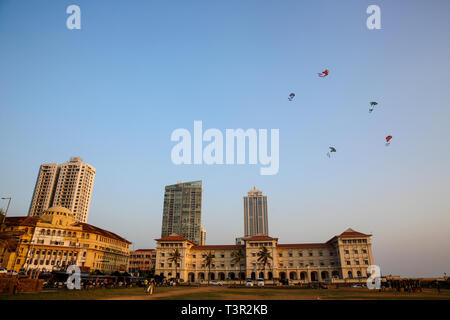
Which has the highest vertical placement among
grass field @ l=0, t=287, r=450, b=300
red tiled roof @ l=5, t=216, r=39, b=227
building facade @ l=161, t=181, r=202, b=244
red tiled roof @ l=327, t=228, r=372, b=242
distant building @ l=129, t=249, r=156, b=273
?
building facade @ l=161, t=181, r=202, b=244

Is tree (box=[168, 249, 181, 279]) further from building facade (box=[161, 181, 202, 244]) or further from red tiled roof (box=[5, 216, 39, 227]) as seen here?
building facade (box=[161, 181, 202, 244])

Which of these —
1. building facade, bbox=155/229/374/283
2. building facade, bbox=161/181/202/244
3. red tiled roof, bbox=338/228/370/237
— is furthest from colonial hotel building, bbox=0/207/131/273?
red tiled roof, bbox=338/228/370/237

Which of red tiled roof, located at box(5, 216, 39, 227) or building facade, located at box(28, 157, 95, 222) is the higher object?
building facade, located at box(28, 157, 95, 222)

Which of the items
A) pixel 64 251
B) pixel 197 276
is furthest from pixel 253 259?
pixel 64 251

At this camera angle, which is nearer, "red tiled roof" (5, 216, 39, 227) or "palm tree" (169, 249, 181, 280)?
"red tiled roof" (5, 216, 39, 227)

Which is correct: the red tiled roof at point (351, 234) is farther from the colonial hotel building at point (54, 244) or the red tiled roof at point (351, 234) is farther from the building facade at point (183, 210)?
the building facade at point (183, 210)
